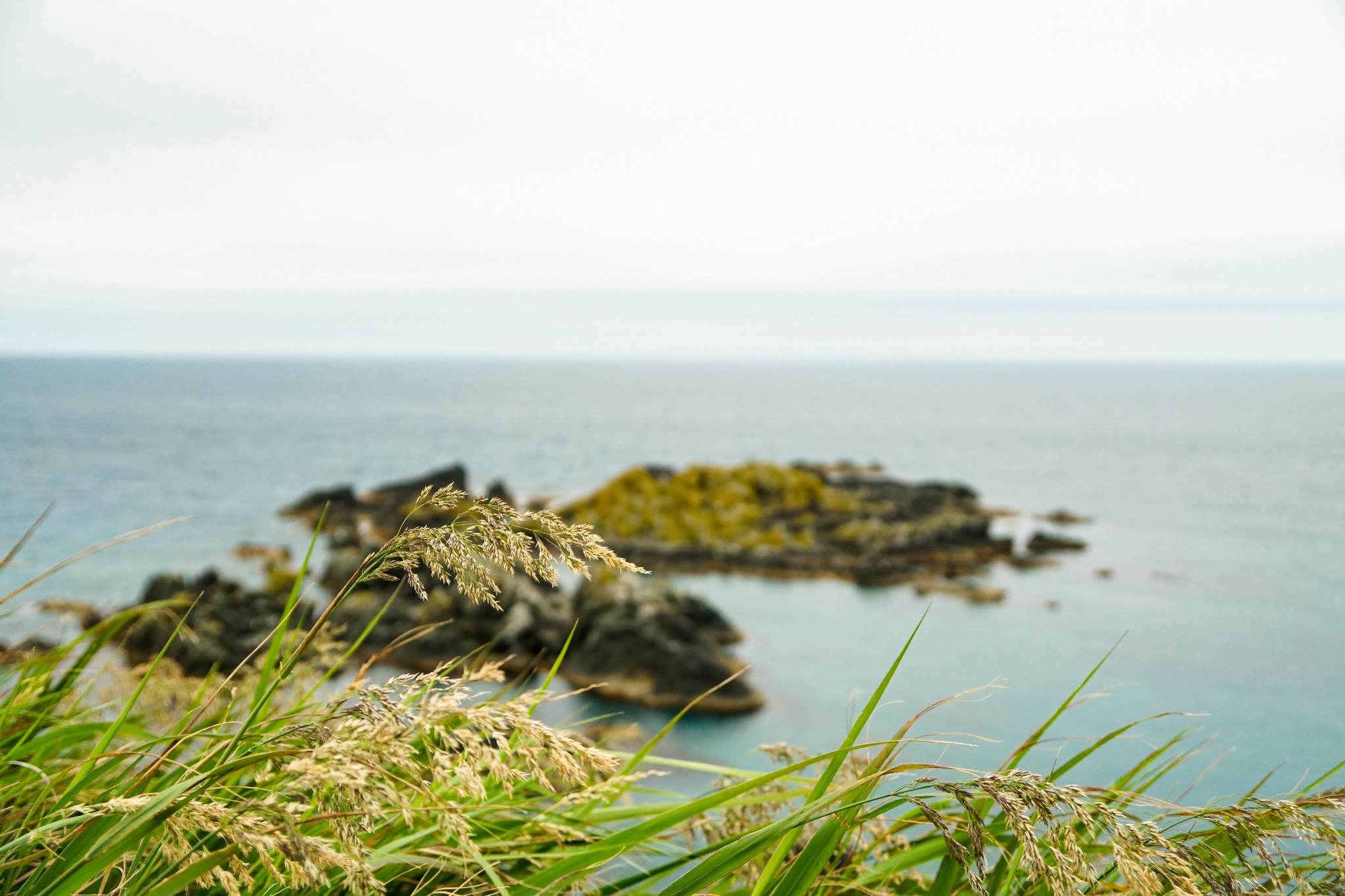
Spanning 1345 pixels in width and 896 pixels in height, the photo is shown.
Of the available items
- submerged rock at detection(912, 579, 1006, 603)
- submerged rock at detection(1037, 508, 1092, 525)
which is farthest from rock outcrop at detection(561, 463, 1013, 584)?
submerged rock at detection(1037, 508, 1092, 525)

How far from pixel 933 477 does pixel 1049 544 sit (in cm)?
2159

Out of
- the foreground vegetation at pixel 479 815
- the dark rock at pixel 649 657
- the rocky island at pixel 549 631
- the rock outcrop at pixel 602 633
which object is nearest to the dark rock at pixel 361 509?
the rocky island at pixel 549 631

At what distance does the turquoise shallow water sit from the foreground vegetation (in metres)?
0.23

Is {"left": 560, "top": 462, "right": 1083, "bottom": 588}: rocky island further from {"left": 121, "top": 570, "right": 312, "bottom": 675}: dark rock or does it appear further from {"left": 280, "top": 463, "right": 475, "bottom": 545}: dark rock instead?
{"left": 121, "top": 570, "right": 312, "bottom": 675}: dark rock

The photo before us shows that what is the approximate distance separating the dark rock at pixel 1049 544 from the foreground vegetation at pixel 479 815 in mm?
34475

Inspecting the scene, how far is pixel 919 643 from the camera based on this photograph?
73.0 ft

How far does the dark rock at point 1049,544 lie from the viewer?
32781 millimetres

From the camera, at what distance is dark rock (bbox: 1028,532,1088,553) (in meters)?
32.8

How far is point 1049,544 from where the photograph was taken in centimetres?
3306

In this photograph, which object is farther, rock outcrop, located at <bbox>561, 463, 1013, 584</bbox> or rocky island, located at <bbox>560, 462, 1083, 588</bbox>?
rock outcrop, located at <bbox>561, 463, 1013, 584</bbox>

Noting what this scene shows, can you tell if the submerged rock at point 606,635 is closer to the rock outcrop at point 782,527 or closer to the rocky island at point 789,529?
the rocky island at point 789,529

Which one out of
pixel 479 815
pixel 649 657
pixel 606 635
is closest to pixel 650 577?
pixel 649 657

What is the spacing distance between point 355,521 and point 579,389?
128064 millimetres

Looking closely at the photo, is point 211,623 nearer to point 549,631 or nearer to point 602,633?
point 549,631
